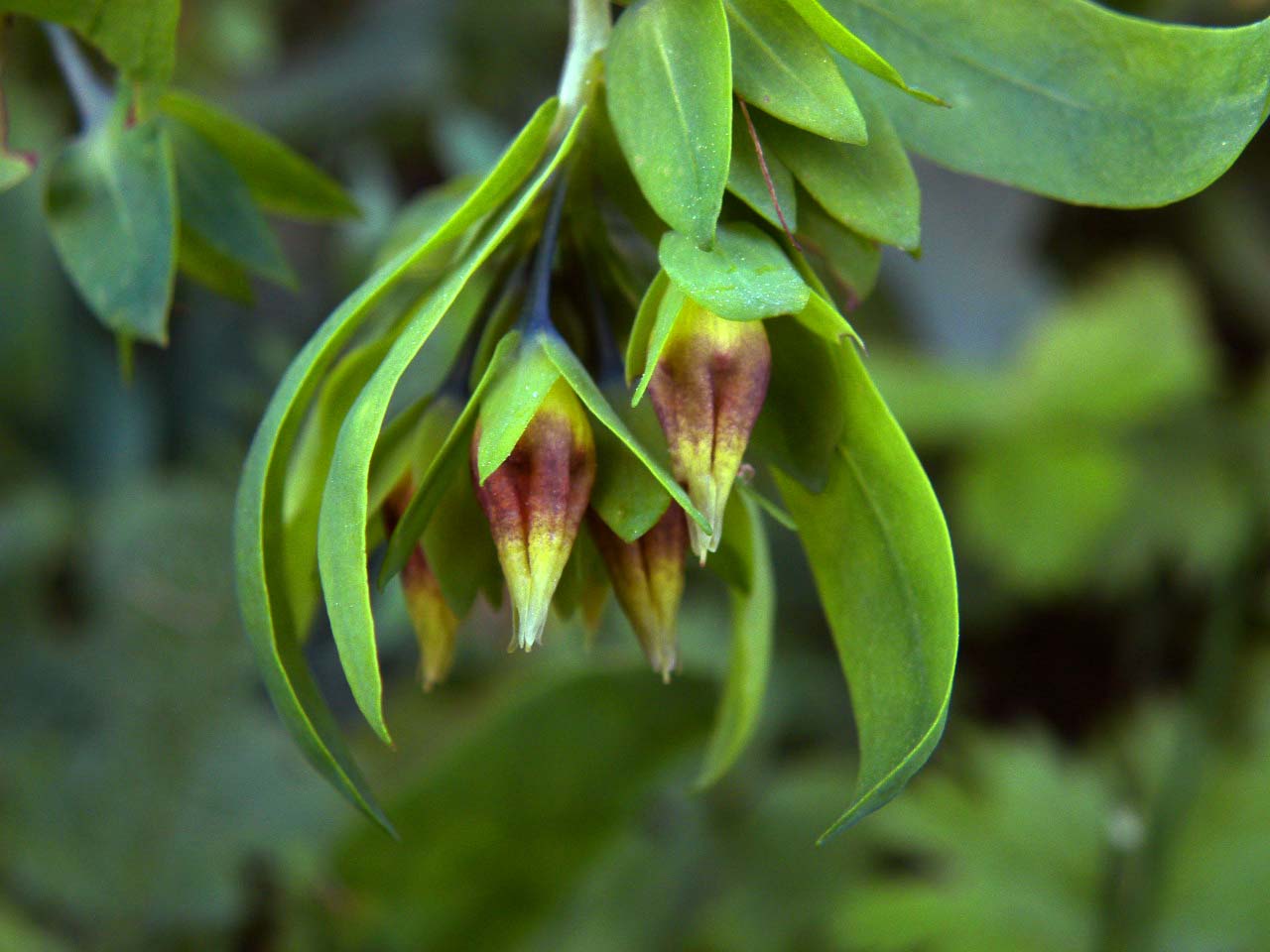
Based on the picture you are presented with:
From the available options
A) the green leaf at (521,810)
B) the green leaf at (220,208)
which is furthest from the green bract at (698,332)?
the green leaf at (521,810)

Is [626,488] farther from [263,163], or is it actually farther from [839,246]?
[263,163]

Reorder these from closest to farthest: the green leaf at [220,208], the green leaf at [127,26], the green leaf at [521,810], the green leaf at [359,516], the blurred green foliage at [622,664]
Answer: the green leaf at [359,516] → the green leaf at [127,26] → the green leaf at [220,208] → the green leaf at [521,810] → the blurred green foliage at [622,664]

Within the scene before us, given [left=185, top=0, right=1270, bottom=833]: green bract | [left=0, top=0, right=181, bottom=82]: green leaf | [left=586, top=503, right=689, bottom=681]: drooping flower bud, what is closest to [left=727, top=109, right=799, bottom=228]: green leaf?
[left=185, top=0, right=1270, bottom=833]: green bract

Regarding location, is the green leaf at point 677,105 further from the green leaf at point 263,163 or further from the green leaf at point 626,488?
the green leaf at point 263,163

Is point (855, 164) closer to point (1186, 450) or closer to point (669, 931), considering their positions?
point (669, 931)

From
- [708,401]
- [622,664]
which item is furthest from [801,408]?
[622,664]

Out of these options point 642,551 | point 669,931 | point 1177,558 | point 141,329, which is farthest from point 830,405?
point 1177,558
